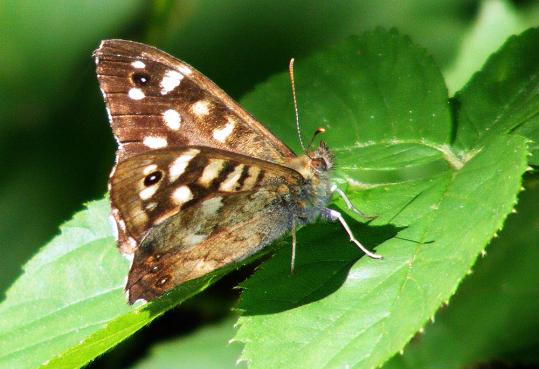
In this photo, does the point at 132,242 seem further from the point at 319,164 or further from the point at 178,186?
the point at 319,164

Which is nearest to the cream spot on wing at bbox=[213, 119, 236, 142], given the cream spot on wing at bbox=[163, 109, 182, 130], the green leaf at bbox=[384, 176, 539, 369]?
the cream spot on wing at bbox=[163, 109, 182, 130]

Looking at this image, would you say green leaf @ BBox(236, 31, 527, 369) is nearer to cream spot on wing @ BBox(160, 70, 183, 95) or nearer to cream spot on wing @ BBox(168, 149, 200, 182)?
cream spot on wing @ BBox(168, 149, 200, 182)

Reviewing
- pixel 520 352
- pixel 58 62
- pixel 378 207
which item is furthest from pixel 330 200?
pixel 58 62

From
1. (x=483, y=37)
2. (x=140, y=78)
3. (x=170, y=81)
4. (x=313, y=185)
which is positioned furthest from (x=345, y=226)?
(x=483, y=37)

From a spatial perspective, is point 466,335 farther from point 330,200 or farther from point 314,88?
point 314,88

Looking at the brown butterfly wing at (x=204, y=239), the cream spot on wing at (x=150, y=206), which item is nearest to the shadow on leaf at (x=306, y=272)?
the brown butterfly wing at (x=204, y=239)
